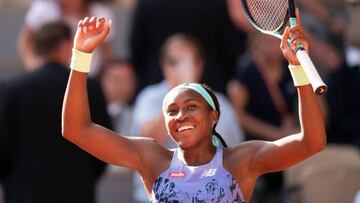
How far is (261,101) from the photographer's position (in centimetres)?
878

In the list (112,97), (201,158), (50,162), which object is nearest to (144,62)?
(112,97)

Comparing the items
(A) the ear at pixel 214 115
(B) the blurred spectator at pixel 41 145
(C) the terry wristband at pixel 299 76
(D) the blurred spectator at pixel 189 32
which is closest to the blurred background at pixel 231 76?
(D) the blurred spectator at pixel 189 32

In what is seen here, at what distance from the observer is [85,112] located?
5.07m

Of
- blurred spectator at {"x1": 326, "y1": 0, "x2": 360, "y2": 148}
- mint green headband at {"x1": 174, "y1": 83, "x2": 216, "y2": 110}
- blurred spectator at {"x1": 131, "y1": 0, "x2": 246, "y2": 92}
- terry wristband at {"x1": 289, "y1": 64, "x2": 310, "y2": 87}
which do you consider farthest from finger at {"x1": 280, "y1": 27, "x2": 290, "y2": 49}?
blurred spectator at {"x1": 326, "y1": 0, "x2": 360, "y2": 148}

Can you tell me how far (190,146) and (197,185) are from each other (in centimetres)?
22

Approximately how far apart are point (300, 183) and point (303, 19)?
1.79m

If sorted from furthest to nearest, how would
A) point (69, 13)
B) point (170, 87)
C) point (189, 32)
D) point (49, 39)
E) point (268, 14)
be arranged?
1. point (69, 13)
2. point (189, 32)
3. point (170, 87)
4. point (49, 39)
5. point (268, 14)

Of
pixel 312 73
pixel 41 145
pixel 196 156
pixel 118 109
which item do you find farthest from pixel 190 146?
pixel 118 109

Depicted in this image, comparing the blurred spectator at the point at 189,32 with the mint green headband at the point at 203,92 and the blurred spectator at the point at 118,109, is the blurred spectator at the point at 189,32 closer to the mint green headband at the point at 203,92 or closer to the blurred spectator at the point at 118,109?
the blurred spectator at the point at 118,109

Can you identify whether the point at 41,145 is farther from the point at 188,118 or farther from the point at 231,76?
the point at 231,76

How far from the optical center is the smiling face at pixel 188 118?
5.06m

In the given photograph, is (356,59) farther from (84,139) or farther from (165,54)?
(84,139)

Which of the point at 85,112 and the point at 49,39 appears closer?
the point at 85,112

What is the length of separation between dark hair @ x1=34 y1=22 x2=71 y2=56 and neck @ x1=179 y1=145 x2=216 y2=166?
221cm
